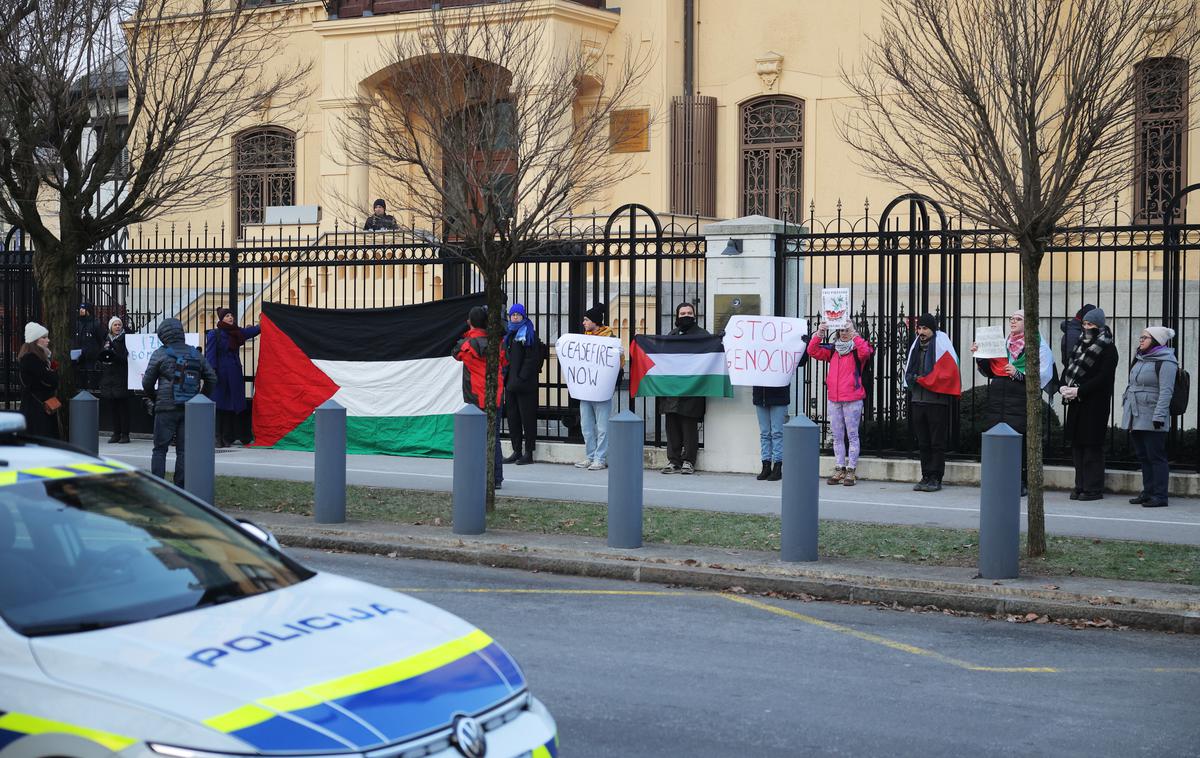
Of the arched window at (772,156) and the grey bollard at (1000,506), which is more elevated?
the arched window at (772,156)

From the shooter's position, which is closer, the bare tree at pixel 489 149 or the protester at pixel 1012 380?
the bare tree at pixel 489 149

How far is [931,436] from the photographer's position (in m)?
14.8

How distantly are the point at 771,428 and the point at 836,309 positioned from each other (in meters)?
1.56

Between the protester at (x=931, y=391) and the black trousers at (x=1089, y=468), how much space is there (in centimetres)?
135

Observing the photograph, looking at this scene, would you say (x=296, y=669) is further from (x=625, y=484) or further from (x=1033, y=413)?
(x=1033, y=413)

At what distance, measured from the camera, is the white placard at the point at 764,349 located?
15492 millimetres

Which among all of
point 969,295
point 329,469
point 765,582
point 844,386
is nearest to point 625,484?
point 765,582

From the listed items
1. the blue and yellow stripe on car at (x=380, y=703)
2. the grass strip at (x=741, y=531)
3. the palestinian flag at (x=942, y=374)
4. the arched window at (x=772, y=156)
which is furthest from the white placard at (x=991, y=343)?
the arched window at (x=772, y=156)

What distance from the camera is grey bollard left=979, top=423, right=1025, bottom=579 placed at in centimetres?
994

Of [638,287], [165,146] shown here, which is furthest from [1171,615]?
[638,287]

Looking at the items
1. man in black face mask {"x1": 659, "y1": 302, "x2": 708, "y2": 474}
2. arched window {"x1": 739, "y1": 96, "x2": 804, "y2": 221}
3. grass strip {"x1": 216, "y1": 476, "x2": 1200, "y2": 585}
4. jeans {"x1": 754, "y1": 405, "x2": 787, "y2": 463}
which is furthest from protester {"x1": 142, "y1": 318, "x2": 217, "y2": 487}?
arched window {"x1": 739, "y1": 96, "x2": 804, "y2": 221}

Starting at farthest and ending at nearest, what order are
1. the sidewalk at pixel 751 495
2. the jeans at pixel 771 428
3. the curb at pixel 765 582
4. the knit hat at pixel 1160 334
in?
the jeans at pixel 771 428 → the knit hat at pixel 1160 334 → the sidewalk at pixel 751 495 → the curb at pixel 765 582

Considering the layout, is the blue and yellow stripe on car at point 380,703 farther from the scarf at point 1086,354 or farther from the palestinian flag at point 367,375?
the palestinian flag at point 367,375

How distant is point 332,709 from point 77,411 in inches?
450
